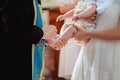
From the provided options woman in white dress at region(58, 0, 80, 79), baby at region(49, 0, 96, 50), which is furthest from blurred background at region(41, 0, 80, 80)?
baby at region(49, 0, 96, 50)

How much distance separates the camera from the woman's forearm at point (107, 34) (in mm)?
1220

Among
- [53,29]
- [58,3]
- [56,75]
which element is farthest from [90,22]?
[56,75]

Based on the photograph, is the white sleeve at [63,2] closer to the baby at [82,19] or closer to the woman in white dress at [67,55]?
the woman in white dress at [67,55]

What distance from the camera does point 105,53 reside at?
49.8 inches

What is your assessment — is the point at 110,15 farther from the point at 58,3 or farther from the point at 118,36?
the point at 58,3

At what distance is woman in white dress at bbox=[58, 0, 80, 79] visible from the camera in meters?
2.56

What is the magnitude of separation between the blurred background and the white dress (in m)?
1.20

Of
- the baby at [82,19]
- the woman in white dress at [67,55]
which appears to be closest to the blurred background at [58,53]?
the woman in white dress at [67,55]

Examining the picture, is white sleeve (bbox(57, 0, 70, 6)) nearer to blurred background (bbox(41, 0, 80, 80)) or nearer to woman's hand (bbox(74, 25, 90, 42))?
blurred background (bbox(41, 0, 80, 80))

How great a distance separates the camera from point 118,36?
4.02 ft

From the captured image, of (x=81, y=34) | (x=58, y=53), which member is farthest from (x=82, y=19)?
(x=58, y=53)

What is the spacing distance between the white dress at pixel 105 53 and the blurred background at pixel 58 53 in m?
1.20

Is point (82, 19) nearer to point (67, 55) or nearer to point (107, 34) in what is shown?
point (107, 34)

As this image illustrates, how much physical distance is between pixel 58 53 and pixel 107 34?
1.73 metres
